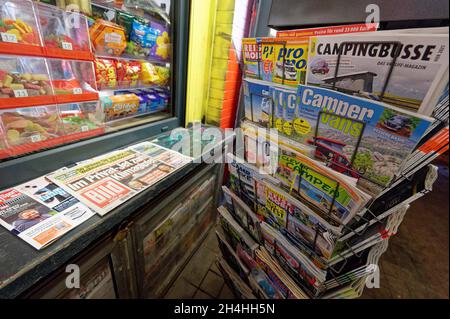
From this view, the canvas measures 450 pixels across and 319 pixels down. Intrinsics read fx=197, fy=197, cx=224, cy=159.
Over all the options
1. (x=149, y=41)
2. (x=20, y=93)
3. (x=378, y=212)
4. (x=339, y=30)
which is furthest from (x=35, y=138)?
(x=378, y=212)

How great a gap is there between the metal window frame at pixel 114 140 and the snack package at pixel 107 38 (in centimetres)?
32

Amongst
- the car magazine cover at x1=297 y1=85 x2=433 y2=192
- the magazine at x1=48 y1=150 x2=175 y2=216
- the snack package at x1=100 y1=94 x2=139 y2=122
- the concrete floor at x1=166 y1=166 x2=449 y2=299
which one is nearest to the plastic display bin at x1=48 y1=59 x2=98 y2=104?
the snack package at x1=100 y1=94 x2=139 y2=122

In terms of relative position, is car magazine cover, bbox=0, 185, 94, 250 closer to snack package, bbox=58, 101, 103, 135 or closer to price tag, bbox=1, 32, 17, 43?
snack package, bbox=58, 101, 103, 135

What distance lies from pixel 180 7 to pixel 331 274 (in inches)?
57.7

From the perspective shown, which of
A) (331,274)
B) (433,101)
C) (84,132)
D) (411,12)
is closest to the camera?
(433,101)

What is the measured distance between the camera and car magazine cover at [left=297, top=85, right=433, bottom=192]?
1.40ft

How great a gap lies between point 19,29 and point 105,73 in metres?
0.33

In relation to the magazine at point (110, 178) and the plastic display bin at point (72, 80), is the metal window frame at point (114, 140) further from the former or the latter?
the plastic display bin at point (72, 80)

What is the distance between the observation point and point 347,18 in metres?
0.60

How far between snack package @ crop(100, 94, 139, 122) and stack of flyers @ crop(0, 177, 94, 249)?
45cm

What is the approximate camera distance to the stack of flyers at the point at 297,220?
63 cm

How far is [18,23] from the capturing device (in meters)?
0.63
